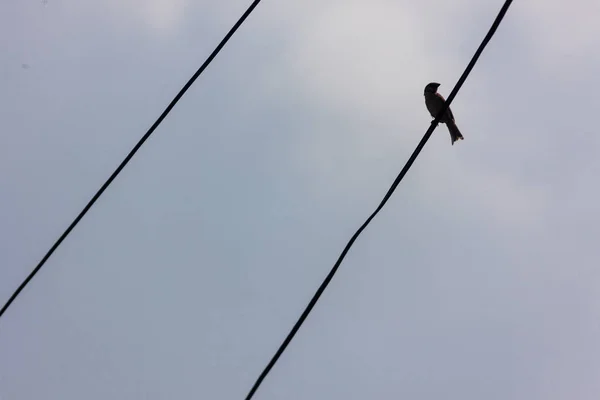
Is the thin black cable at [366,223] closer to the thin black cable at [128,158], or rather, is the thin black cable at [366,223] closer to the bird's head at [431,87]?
the thin black cable at [128,158]

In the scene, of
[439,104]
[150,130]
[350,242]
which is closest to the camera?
[350,242]

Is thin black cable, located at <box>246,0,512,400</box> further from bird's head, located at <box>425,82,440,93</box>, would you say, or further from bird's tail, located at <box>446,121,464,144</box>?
bird's head, located at <box>425,82,440,93</box>

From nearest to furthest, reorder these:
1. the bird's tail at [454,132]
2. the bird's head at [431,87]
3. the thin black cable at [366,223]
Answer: the thin black cable at [366,223] < the bird's tail at [454,132] < the bird's head at [431,87]

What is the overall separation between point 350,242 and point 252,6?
178 cm

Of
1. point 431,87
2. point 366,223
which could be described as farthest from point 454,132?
point 366,223

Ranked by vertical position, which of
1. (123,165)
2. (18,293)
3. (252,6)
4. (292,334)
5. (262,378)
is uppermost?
(252,6)

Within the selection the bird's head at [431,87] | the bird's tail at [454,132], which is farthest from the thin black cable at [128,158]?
the bird's head at [431,87]

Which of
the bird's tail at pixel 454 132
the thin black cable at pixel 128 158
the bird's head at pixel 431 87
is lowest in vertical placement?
the thin black cable at pixel 128 158

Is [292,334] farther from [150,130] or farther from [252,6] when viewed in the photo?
[252,6]

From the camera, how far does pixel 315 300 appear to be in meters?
4.63

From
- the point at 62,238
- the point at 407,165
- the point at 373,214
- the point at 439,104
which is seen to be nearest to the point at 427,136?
the point at 407,165

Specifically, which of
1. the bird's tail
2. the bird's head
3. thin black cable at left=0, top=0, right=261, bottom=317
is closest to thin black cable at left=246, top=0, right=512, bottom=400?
thin black cable at left=0, top=0, right=261, bottom=317

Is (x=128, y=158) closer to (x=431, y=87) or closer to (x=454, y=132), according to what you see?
(x=454, y=132)

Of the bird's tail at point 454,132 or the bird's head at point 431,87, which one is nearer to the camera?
the bird's tail at point 454,132
